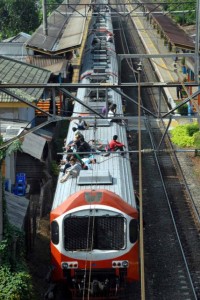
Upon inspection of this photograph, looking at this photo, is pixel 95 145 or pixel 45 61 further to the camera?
pixel 45 61

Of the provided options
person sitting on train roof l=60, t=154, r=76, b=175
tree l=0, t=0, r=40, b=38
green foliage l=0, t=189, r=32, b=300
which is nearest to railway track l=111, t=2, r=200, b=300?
person sitting on train roof l=60, t=154, r=76, b=175

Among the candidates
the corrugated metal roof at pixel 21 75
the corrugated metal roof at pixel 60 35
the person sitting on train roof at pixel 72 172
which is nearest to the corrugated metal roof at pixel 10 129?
the corrugated metal roof at pixel 21 75

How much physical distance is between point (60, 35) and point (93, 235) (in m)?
23.0

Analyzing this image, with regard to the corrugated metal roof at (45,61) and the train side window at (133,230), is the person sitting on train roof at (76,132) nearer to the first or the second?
the train side window at (133,230)

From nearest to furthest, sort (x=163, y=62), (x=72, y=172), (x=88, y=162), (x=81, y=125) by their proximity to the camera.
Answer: (x=72, y=172)
(x=88, y=162)
(x=81, y=125)
(x=163, y=62)

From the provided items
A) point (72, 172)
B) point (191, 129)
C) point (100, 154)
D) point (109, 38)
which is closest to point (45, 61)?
point (109, 38)

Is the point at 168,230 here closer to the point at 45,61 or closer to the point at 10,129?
the point at 10,129

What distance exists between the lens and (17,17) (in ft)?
144

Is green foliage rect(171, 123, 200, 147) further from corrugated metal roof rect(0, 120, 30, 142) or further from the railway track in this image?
corrugated metal roof rect(0, 120, 30, 142)

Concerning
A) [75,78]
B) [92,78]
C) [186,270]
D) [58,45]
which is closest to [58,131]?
[92,78]

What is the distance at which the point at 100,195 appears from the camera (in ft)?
37.0

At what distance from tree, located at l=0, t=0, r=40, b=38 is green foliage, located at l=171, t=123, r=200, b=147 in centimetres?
2257

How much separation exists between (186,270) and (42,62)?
16577 mm

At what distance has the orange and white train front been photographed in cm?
1120
